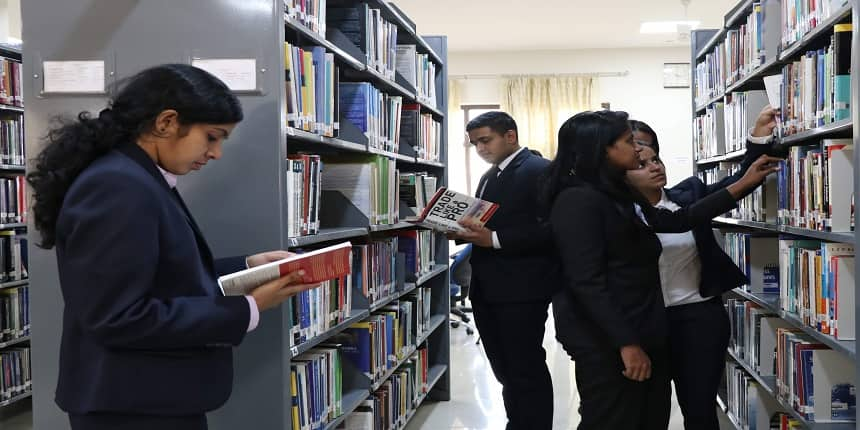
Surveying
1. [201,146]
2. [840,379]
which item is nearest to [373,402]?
[840,379]

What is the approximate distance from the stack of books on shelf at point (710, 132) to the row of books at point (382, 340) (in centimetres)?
176

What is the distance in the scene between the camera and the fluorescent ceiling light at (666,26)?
7.62m

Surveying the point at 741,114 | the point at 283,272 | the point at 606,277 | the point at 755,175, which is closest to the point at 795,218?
the point at 755,175

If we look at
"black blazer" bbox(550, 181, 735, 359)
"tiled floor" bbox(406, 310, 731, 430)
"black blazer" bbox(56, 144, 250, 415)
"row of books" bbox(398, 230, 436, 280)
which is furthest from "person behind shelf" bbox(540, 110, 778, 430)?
"tiled floor" bbox(406, 310, 731, 430)

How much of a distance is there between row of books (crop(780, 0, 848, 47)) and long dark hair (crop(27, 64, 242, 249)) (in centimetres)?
175

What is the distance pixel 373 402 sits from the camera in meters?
3.24

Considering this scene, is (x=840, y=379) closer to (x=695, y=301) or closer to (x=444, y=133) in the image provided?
(x=695, y=301)

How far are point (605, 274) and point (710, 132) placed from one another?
225 cm

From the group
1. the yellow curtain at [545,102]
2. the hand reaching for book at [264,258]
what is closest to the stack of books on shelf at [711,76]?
the hand reaching for book at [264,258]

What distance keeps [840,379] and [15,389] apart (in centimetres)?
428

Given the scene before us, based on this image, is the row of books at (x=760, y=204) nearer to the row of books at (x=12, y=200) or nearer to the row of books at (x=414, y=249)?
the row of books at (x=414, y=249)

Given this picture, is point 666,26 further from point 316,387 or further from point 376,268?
point 316,387

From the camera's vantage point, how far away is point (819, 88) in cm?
241

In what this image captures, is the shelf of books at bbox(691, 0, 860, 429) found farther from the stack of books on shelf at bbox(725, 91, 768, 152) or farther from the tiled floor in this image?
the tiled floor
